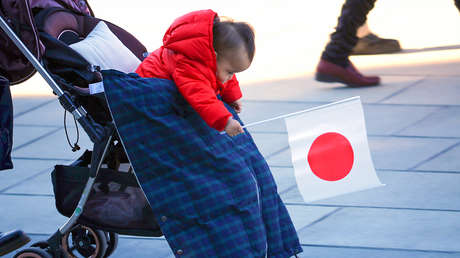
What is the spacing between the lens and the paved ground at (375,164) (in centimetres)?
446

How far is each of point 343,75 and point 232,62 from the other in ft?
11.7

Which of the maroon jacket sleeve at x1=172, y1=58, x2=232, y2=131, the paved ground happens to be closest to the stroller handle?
the maroon jacket sleeve at x1=172, y1=58, x2=232, y2=131

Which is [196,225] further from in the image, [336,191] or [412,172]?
[412,172]

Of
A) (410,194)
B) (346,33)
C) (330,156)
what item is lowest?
(410,194)

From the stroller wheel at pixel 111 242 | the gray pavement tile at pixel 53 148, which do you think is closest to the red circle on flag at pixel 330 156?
the stroller wheel at pixel 111 242

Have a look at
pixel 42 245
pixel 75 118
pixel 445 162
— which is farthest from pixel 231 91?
pixel 445 162

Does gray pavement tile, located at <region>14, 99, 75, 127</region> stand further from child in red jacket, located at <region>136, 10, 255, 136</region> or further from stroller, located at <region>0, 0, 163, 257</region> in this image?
child in red jacket, located at <region>136, 10, 255, 136</region>

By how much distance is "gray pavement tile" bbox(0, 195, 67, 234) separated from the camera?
4841 mm

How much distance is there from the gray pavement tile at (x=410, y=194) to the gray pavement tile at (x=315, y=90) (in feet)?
5.11

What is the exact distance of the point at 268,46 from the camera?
845 centimetres

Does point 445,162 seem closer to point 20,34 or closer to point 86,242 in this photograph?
point 86,242

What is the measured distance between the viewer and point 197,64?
3.62 m

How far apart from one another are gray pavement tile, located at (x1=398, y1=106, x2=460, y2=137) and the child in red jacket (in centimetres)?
255

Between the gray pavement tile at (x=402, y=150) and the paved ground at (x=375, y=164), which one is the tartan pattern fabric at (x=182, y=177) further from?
the gray pavement tile at (x=402, y=150)
